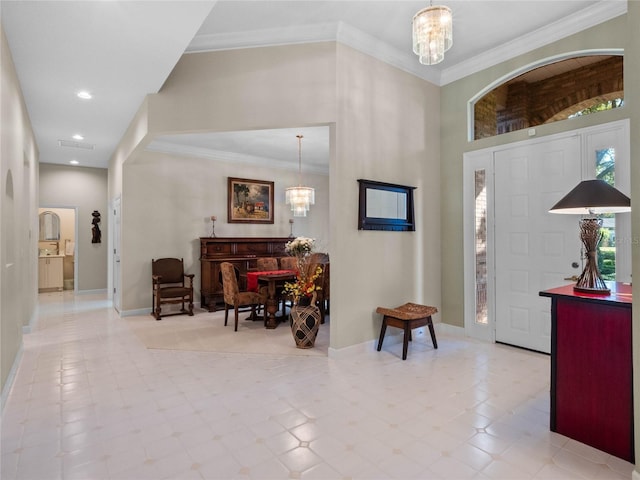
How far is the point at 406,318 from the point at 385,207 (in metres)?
1.28

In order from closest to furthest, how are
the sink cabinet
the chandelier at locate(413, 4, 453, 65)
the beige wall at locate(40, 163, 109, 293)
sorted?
the chandelier at locate(413, 4, 453, 65)
the beige wall at locate(40, 163, 109, 293)
the sink cabinet

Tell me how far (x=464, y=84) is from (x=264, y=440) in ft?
15.0

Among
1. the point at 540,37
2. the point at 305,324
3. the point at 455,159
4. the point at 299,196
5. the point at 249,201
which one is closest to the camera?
the point at 540,37

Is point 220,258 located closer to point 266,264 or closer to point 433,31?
point 266,264

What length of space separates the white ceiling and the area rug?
118 inches

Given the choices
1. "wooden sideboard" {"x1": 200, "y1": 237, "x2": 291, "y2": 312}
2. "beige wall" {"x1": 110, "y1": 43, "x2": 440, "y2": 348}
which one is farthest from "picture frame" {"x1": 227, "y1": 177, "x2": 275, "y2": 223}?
"beige wall" {"x1": 110, "y1": 43, "x2": 440, "y2": 348}

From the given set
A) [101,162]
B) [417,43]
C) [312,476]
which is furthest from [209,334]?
[101,162]

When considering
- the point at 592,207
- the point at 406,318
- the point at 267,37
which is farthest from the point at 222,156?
the point at 592,207

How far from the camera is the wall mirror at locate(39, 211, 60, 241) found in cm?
961

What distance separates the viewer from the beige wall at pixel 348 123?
3.89m

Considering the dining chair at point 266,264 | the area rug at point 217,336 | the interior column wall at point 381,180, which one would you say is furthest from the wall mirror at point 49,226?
the interior column wall at point 381,180

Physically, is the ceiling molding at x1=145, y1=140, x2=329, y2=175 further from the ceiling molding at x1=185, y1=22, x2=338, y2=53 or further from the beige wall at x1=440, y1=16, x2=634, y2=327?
the beige wall at x1=440, y1=16, x2=634, y2=327

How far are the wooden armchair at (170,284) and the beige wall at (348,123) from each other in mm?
2697

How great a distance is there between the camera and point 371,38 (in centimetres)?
405
